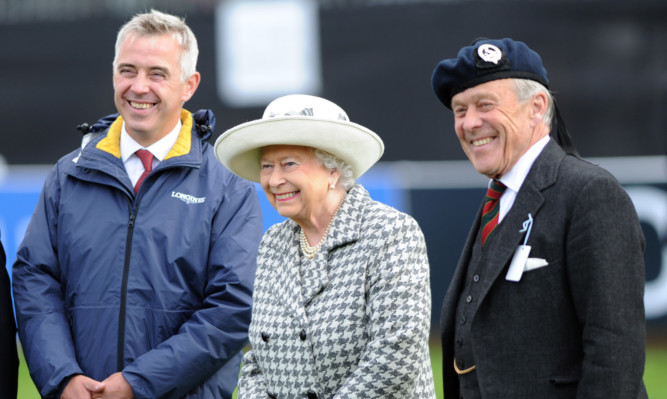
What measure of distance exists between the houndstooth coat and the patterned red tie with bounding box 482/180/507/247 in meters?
0.22

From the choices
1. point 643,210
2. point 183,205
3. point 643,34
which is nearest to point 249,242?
point 183,205

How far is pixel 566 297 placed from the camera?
100 inches

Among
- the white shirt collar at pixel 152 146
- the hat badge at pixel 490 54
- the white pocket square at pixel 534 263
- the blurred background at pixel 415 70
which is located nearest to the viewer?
the white pocket square at pixel 534 263

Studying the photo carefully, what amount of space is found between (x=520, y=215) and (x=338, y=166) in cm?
72

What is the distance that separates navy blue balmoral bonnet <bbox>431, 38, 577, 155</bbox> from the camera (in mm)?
2752

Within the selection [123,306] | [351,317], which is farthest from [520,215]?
[123,306]

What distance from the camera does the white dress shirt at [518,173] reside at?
2771 millimetres

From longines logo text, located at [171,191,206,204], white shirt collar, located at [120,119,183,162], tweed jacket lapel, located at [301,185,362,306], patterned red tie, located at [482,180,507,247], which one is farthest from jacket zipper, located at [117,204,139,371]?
patterned red tie, located at [482,180,507,247]

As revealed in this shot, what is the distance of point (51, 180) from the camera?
363 centimetres

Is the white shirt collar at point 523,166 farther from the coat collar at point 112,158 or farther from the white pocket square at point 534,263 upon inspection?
the coat collar at point 112,158

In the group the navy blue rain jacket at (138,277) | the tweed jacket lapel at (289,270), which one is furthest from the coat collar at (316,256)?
the navy blue rain jacket at (138,277)

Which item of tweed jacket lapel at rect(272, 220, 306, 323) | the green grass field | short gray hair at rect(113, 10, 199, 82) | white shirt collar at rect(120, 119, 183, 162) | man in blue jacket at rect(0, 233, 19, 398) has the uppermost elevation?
short gray hair at rect(113, 10, 199, 82)

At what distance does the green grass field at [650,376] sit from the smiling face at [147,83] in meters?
3.35

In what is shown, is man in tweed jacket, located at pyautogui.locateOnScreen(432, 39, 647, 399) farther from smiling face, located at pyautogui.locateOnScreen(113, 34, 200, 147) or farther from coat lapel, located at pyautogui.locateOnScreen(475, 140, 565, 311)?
smiling face, located at pyautogui.locateOnScreen(113, 34, 200, 147)
